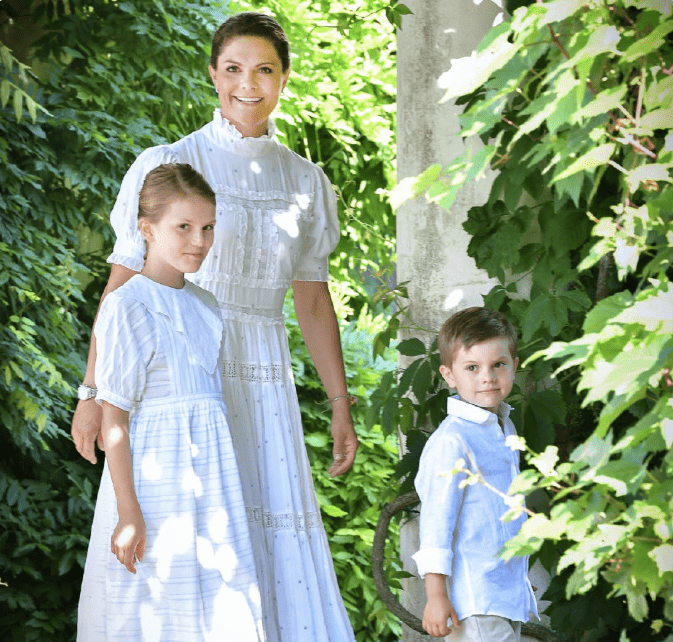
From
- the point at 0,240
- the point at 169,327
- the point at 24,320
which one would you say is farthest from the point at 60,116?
the point at 169,327

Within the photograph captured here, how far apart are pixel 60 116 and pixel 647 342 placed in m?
3.11

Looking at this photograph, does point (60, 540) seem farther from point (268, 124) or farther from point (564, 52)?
point (564, 52)

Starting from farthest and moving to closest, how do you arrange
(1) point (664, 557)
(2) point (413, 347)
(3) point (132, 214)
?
(2) point (413, 347) → (3) point (132, 214) → (1) point (664, 557)

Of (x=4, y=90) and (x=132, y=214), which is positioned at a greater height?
(x=4, y=90)

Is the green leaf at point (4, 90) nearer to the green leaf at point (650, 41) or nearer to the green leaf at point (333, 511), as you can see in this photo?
Result: the green leaf at point (333, 511)

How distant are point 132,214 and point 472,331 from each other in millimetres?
781

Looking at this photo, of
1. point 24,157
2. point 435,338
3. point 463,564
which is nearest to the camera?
point 463,564

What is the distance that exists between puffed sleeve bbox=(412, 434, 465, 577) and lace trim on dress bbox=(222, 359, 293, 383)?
0.48m

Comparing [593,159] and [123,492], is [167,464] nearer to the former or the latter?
[123,492]

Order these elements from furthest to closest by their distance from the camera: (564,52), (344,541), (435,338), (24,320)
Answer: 1. (344,541)
2. (24,320)
3. (435,338)
4. (564,52)

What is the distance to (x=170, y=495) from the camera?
199cm

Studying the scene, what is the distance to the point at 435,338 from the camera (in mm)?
2807

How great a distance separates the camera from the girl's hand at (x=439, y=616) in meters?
1.89

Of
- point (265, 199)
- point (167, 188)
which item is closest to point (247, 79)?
point (265, 199)
